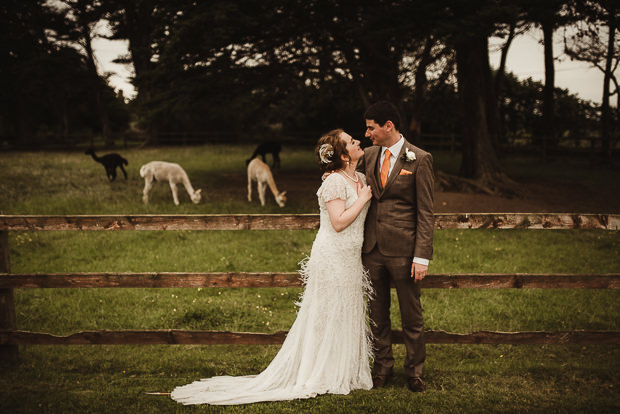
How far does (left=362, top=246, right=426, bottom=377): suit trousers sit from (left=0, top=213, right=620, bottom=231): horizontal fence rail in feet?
2.24

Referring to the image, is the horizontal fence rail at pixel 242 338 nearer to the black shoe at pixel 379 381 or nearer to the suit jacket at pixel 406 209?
the black shoe at pixel 379 381

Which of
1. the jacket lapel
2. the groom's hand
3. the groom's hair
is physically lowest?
the groom's hand

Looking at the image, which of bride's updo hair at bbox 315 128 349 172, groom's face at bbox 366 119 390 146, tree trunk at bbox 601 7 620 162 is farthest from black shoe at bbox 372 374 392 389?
tree trunk at bbox 601 7 620 162

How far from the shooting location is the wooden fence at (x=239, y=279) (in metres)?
3.97

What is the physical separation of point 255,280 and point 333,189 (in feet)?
3.72

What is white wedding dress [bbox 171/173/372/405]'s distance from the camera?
12.4ft

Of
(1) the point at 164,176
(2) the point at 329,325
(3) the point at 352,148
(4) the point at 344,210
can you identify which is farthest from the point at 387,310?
(1) the point at 164,176

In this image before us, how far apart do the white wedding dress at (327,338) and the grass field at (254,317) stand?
0.47 feet

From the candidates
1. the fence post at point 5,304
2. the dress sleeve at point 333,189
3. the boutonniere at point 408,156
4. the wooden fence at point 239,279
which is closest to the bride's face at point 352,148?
the dress sleeve at point 333,189

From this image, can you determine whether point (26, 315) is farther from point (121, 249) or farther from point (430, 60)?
point (430, 60)

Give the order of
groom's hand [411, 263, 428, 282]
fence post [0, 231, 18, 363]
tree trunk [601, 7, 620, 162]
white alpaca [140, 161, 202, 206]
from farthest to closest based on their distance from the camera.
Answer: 1. tree trunk [601, 7, 620, 162]
2. white alpaca [140, 161, 202, 206]
3. fence post [0, 231, 18, 363]
4. groom's hand [411, 263, 428, 282]

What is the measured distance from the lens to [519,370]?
4.45 meters

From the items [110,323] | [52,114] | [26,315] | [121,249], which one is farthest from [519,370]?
[52,114]

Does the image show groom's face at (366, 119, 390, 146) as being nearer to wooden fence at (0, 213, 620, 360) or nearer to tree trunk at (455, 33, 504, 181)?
wooden fence at (0, 213, 620, 360)
